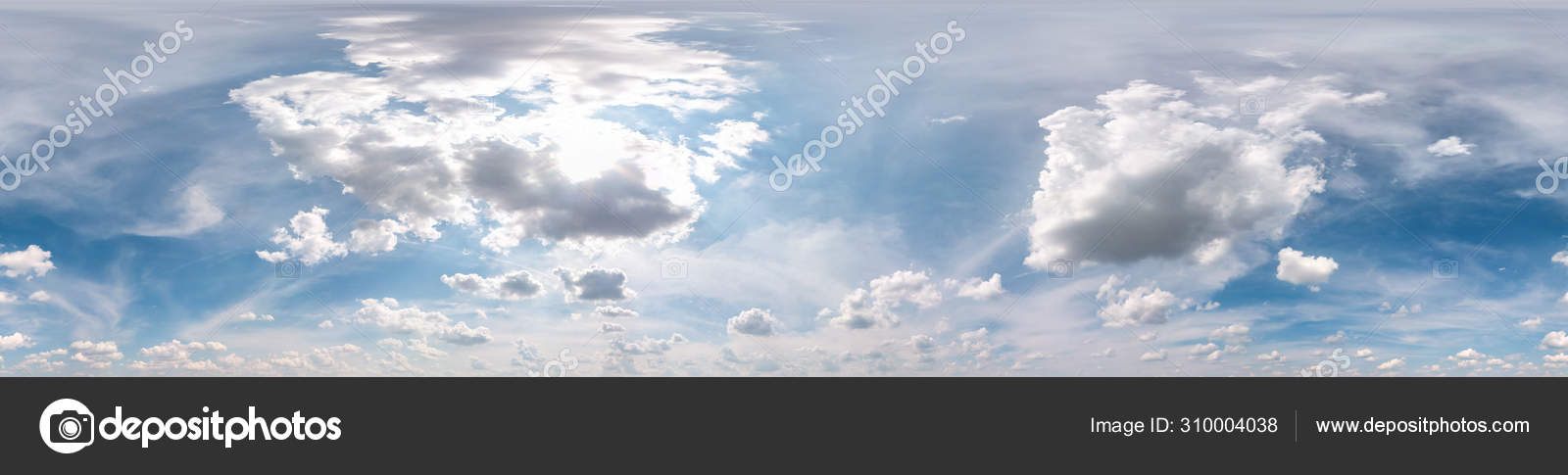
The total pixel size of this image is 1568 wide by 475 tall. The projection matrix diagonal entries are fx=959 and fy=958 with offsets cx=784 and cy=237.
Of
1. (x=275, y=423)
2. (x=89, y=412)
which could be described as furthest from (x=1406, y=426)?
(x=89, y=412)

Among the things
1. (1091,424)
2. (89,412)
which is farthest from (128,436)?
(1091,424)

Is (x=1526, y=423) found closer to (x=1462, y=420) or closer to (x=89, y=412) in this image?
(x=1462, y=420)

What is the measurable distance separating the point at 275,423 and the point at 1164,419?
1722 cm

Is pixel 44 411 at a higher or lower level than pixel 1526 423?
lower

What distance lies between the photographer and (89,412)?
18266mm

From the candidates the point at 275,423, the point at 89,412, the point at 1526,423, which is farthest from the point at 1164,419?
the point at 89,412

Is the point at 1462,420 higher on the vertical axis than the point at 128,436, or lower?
higher

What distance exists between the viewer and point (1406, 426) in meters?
18.9

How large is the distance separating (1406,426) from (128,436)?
2476cm

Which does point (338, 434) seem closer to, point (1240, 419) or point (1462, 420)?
point (1240, 419)

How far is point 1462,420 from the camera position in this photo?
18.9 m

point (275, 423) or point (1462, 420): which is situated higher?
point (1462, 420)

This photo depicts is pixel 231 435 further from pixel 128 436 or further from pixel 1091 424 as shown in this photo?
pixel 1091 424

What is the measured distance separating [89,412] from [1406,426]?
83.8 feet
